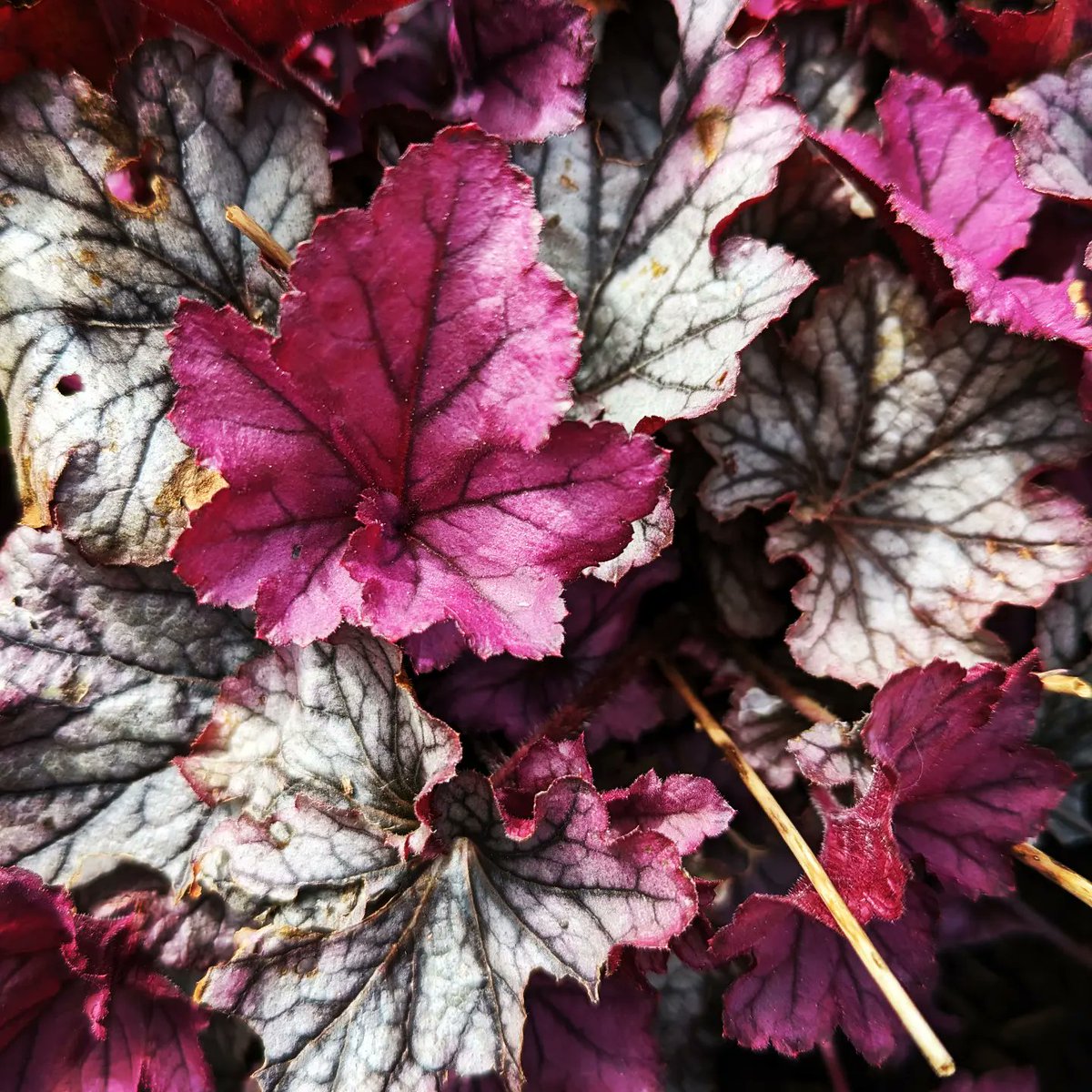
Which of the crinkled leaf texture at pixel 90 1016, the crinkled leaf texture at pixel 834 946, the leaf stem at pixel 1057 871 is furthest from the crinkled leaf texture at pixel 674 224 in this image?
the crinkled leaf texture at pixel 90 1016

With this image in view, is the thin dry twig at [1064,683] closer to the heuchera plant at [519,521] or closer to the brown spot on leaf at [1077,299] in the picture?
the heuchera plant at [519,521]

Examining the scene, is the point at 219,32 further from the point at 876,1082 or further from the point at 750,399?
the point at 876,1082

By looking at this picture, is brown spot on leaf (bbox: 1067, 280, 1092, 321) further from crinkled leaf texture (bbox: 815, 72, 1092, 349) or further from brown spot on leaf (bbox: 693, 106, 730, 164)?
brown spot on leaf (bbox: 693, 106, 730, 164)

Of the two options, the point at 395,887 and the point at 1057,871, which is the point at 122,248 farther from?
the point at 1057,871

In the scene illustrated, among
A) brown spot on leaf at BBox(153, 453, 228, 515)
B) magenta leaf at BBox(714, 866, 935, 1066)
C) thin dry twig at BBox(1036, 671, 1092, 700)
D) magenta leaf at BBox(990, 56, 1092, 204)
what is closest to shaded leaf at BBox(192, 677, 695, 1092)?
magenta leaf at BBox(714, 866, 935, 1066)

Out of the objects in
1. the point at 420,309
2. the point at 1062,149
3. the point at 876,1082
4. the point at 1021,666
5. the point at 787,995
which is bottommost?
the point at 876,1082

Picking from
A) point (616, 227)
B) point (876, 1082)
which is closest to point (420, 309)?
point (616, 227)
